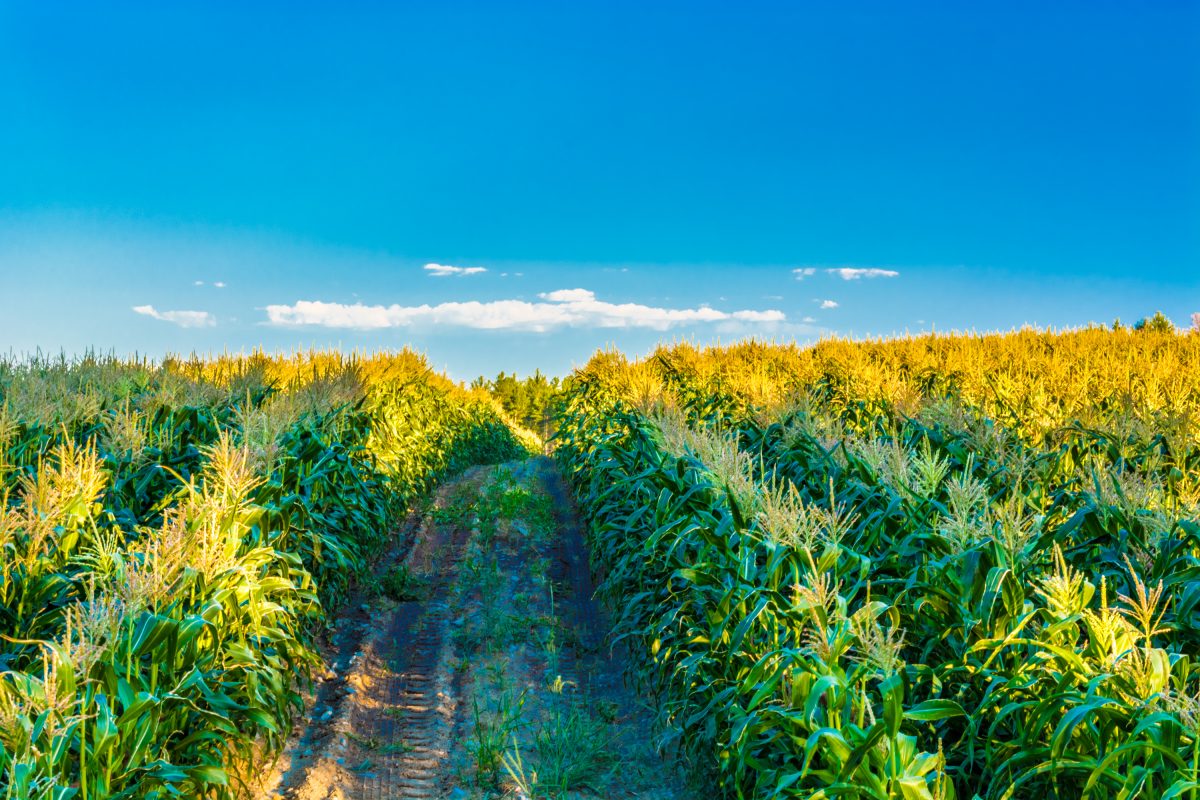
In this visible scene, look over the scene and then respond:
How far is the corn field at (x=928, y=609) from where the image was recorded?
119 inches

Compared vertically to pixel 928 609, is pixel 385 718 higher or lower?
lower

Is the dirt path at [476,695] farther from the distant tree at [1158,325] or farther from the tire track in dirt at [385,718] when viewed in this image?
the distant tree at [1158,325]

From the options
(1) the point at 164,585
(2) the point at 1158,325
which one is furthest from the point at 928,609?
(2) the point at 1158,325

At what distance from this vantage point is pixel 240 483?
208 inches

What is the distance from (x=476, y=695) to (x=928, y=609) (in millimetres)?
4057

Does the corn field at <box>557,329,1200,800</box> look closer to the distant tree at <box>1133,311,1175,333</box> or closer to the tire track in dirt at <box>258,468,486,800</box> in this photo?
the tire track in dirt at <box>258,468,486,800</box>

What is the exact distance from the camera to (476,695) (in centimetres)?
668

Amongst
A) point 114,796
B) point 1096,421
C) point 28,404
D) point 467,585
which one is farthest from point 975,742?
point 28,404

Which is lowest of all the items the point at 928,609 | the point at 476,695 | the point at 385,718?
the point at 385,718

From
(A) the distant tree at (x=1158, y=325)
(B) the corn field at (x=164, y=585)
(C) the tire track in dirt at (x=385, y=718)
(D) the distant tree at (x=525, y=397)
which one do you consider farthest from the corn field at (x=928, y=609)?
(D) the distant tree at (x=525, y=397)

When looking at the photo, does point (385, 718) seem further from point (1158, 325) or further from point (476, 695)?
point (1158, 325)

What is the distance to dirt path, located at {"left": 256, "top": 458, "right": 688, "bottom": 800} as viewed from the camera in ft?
17.7

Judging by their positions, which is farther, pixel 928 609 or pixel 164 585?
pixel 928 609

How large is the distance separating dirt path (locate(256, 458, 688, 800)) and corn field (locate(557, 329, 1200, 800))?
60 centimetres
